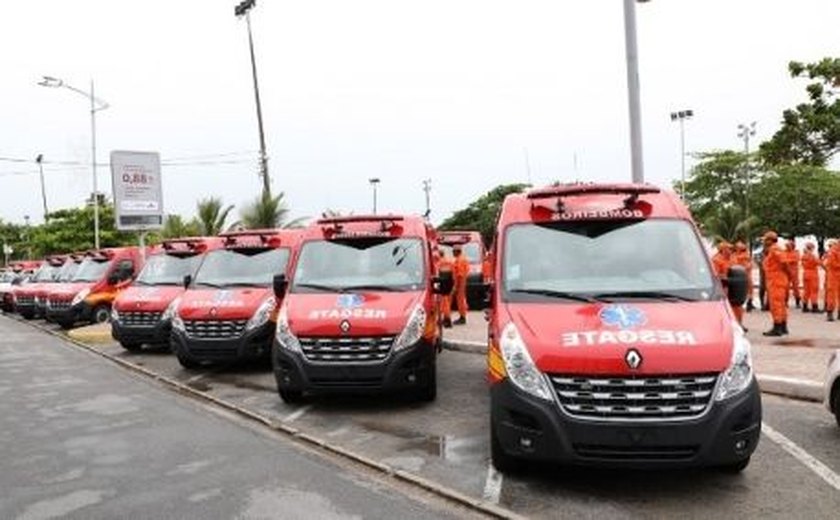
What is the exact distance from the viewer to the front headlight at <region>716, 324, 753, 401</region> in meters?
6.09

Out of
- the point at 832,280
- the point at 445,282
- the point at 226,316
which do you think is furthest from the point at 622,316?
the point at 832,280

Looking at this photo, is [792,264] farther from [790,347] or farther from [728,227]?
[728,227]

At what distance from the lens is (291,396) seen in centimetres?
1033

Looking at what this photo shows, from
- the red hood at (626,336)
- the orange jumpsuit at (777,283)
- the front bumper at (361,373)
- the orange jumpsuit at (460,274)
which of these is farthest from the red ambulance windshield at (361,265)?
the orange jumpsuit at (460,274)

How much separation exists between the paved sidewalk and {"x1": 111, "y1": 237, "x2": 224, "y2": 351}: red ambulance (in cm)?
507

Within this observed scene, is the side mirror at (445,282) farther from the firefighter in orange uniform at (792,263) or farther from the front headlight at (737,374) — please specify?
the firefighter in orange uniform at (792,263)

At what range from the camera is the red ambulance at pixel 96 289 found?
22.9m

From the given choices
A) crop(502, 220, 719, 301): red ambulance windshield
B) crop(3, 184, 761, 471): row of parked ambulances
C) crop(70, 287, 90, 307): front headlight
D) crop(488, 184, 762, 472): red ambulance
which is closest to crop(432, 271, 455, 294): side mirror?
crop(3, 184, 761, 471): row of parked ambulances

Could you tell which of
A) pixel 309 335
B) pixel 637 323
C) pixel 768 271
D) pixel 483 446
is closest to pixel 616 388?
pixel 637 323

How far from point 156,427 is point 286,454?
2.11 m

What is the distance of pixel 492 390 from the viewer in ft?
21.8

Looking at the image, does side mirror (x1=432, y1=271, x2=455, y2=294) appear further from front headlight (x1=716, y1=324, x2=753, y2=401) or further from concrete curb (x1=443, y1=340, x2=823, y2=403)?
front headlight (x1=716, y1=324, x2=753, y2=401)

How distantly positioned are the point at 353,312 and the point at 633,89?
270 inches

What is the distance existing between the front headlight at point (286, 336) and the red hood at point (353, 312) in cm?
5
